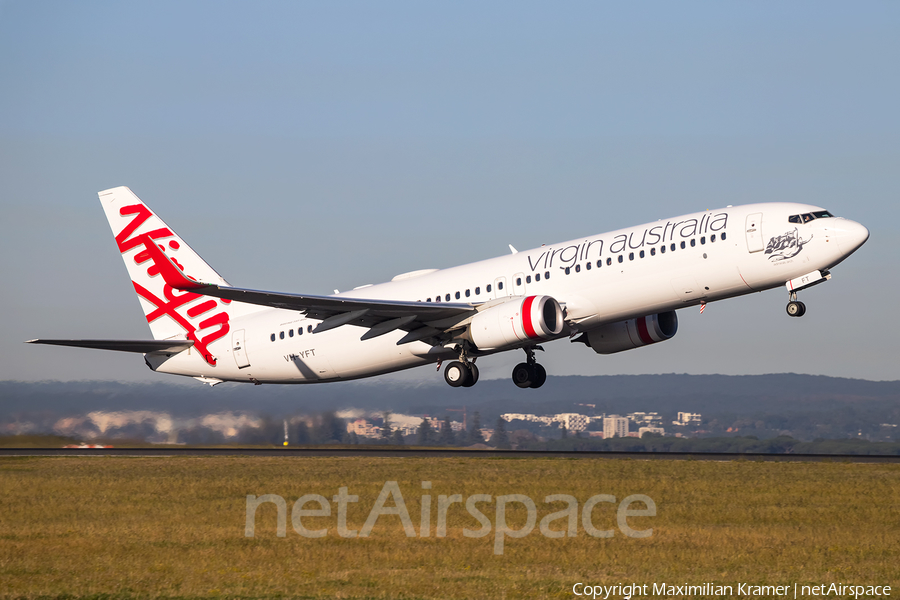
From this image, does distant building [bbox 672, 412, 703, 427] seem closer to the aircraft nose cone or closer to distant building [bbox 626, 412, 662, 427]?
distant building [bbox 626, 412, 662, 427]

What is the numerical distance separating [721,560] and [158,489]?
17.1 metres

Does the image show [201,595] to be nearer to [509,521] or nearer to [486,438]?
[509,521]

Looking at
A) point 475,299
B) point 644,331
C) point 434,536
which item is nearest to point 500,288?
point 475,299

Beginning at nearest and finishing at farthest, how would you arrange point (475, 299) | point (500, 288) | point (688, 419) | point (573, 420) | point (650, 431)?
1. point (500, 288)
2. point (475, 299)
3. point (650, 431)
4. point (573, 420)
5. point (688, 419)

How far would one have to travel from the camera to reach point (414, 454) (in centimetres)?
4209

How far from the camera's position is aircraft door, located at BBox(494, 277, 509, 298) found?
1350 inches

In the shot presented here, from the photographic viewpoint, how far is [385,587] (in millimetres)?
15930

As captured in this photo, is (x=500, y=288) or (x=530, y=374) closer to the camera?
(x=500, y=288)

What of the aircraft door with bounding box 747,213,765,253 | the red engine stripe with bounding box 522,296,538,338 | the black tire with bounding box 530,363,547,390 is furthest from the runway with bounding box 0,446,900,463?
the aircraft door with bounding box 747,213,765,253

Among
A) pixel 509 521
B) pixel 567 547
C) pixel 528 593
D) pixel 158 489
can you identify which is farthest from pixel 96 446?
pixel 528 593

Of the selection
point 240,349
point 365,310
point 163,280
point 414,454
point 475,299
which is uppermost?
point 163,280

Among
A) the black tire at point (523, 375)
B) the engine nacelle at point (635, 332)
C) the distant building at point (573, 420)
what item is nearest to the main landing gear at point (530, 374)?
the black tire at point (523, 375)

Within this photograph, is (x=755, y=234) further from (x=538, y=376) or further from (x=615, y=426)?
(x=615, y=426)

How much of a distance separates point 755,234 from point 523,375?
38.9 ft
